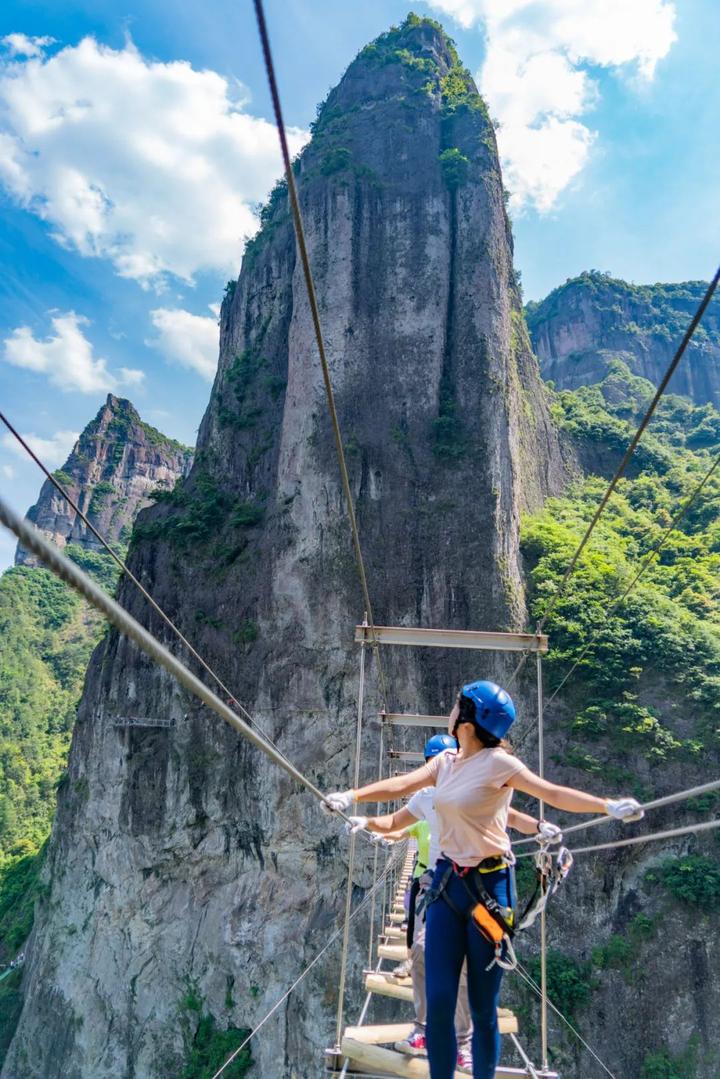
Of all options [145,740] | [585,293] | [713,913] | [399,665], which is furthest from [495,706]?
[585,293]

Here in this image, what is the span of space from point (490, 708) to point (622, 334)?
4562 cm

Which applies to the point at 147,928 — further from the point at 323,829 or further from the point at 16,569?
the point at 16,569

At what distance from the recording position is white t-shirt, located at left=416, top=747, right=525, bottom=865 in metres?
2.15

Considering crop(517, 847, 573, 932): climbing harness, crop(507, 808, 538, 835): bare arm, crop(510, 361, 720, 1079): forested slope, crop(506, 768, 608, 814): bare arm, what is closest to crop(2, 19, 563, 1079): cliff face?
crop(510, 361, 720, 1079): forested slope

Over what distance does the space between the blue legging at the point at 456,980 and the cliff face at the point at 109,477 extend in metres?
49.6

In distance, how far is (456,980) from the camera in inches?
84.4

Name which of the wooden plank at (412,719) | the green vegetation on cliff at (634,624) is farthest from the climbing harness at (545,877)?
the green vegetation on cliff at (634,624)

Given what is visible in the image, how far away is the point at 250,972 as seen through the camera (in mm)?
14117

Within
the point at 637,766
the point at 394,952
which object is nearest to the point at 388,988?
the point at 394,952

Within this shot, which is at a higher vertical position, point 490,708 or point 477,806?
point 490,708

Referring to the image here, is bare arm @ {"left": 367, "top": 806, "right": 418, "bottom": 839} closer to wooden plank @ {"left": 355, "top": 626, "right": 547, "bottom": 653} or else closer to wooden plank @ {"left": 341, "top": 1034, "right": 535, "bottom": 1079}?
wooden plank @ {"left": 341, "top": 1034, "right": 535, "bottom": 1079}

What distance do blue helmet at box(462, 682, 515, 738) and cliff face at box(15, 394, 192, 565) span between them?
162ft

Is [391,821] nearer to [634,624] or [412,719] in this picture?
[412,719]

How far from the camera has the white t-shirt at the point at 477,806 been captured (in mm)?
2148
